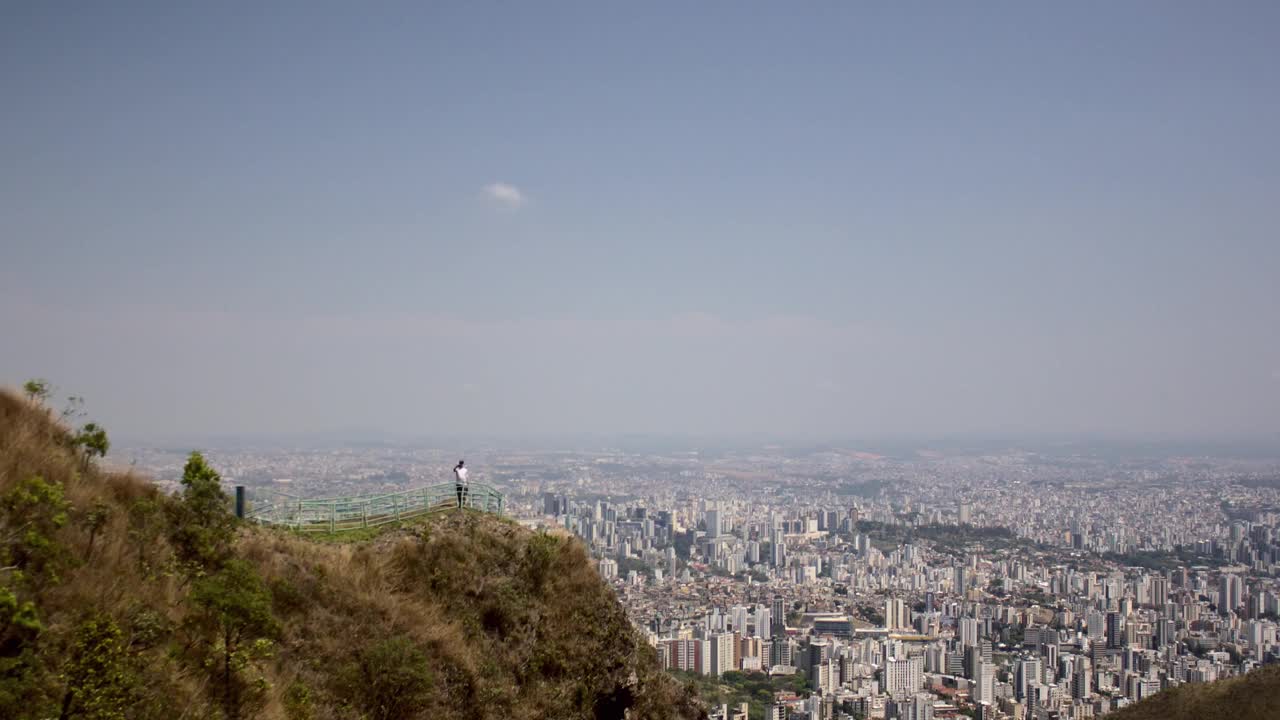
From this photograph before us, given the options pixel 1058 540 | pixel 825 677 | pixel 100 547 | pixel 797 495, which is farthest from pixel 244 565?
pixel 797 495

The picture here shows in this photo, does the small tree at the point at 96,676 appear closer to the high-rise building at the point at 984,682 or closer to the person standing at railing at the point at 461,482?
the person standing at railing at the point at 461,482

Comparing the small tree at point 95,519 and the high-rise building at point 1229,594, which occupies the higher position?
the small tree at point 95,519

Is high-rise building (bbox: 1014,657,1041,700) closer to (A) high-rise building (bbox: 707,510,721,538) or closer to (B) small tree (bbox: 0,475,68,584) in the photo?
(B) small tree (bbox: 0,475,68,584)

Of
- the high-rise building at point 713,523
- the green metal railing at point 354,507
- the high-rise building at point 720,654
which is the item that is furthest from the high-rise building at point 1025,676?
the high-rise building at point 713,523

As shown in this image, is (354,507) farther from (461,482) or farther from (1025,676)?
(1025,676)

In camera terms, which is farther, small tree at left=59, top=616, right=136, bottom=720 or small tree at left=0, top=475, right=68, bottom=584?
small tree at left=0, top=475, right=68, bottom=584

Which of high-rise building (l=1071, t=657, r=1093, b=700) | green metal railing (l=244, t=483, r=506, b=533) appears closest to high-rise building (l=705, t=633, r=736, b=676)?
high-rise building (l=1071, t=657, r=1093, b=700)
